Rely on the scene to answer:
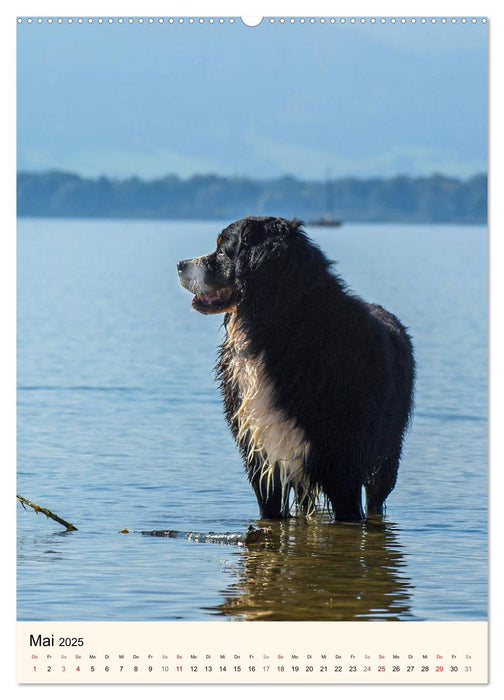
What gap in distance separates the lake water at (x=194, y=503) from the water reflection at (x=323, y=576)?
16mm

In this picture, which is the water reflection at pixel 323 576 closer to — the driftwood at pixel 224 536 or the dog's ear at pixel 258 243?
the driftwood at pixel 224 536

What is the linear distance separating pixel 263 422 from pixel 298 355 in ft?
1.86

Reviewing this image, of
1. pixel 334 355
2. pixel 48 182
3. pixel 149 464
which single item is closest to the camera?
pixel 334 355

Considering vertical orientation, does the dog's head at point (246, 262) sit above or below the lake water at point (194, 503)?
above

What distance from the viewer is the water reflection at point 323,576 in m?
8.45

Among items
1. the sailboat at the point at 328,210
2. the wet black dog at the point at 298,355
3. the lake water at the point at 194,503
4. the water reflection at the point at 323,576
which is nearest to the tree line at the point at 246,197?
Result: the sailboat at the point at 328,210

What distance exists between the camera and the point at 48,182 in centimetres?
1448

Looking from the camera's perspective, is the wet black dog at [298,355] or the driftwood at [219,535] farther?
the driftwood at [219,535]

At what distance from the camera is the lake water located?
28.6ft

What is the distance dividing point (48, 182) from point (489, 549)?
7237 mm
